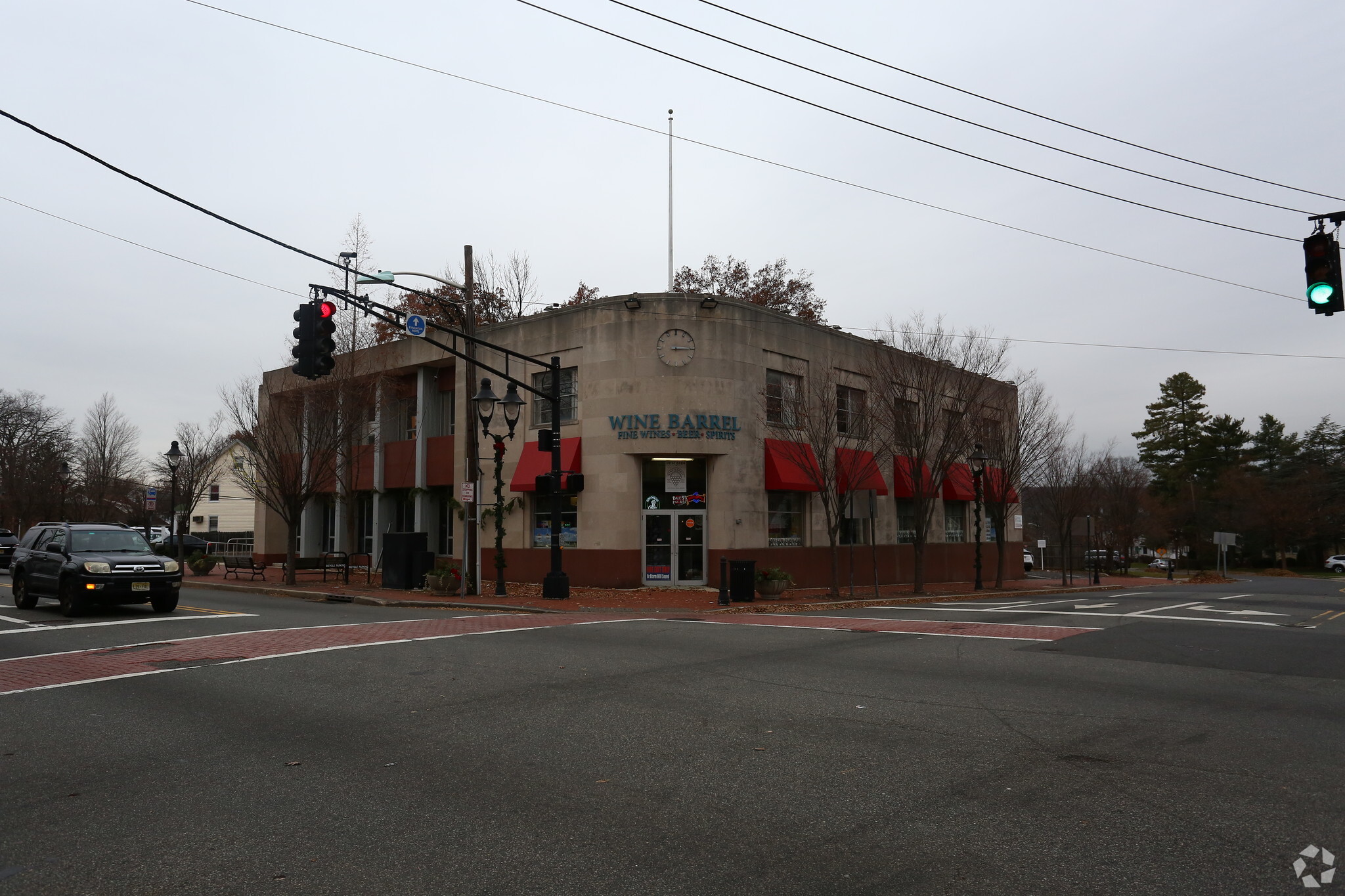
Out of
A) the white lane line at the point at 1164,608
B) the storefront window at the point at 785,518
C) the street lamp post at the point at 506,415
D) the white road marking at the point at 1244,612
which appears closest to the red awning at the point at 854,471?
the storefront window at the point at 785,518

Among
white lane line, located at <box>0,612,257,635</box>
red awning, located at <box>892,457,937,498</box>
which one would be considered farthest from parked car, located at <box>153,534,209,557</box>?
red awning, located at <box>892,457,937,498</box>

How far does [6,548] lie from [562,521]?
2403 centimetres

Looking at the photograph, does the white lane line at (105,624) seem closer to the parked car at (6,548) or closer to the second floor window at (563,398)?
the second floor window at (563,398)

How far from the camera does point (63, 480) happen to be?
50250mm

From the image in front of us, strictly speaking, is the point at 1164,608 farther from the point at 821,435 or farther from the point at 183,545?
the point at 183,545

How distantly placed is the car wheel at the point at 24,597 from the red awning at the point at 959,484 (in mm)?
27897

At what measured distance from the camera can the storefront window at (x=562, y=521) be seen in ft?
87.2

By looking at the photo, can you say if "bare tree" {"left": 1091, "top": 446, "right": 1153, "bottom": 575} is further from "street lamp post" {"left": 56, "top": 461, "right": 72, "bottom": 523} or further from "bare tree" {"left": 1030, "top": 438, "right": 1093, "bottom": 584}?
"street lamp post" {"left": 56, "top": 461, "right": 72, "bottom": 523}

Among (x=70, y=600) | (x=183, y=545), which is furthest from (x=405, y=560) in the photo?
(x=183, y=545)

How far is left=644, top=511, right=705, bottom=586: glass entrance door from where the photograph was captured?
85.1 feet

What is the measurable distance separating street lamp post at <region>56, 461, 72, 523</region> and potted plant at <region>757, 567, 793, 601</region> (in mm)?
43082

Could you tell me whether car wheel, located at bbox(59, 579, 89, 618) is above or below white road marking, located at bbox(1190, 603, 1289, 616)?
above

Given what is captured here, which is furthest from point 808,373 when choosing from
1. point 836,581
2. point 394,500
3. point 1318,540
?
point 1318,540

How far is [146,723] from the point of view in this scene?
25.3 feet
